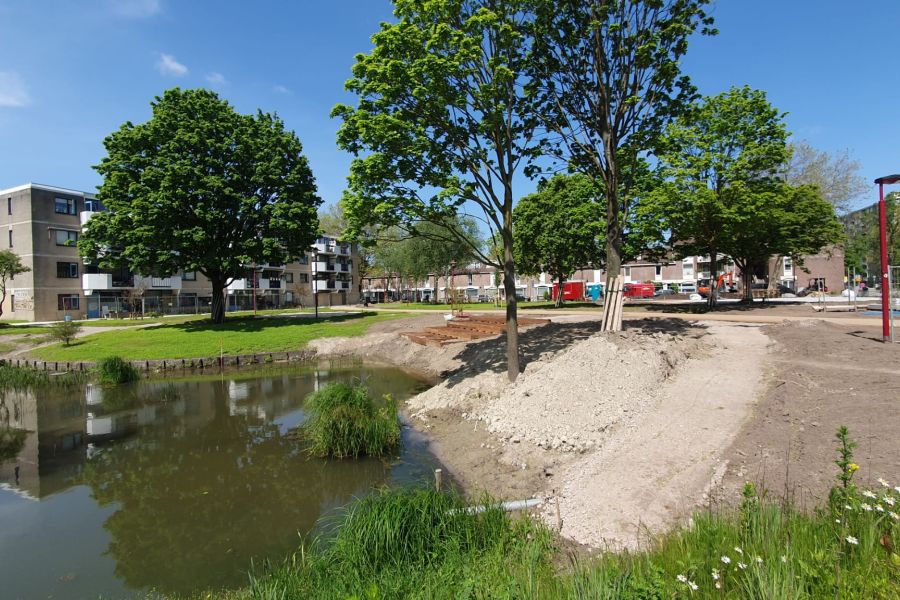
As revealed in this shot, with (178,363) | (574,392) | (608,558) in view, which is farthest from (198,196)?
(608,558)

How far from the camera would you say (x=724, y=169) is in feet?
86.0

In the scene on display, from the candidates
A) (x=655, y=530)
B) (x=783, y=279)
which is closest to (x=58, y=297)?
(x=655, y=530)

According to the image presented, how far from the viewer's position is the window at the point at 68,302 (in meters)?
48.1

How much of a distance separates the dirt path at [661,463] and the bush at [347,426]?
4.24 m

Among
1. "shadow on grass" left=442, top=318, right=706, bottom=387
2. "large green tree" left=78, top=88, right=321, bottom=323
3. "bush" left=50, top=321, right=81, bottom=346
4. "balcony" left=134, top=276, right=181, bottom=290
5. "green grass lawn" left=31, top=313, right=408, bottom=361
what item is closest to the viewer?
"shadow on grass" left=442, top=318, right=706, bottom=387

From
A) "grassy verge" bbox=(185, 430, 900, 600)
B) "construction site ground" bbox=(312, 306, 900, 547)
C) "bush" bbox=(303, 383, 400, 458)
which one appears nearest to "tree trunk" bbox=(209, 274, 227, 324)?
"construction site ground" bbox=(312, 306, 900, 547)

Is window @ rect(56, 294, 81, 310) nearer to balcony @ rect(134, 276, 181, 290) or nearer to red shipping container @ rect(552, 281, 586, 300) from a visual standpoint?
balcony @ rect(134, 276, 181, 290)

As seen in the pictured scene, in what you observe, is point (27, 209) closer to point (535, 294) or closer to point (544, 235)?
point (544, 235)

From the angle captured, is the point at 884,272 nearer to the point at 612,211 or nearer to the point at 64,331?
the point at 612,211

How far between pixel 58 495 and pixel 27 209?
175 feet

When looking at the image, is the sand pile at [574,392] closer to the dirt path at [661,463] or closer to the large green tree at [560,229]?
the dirt path at [661,463]

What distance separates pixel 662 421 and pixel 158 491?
32.0ft

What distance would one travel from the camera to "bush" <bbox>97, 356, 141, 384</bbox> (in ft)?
63.3

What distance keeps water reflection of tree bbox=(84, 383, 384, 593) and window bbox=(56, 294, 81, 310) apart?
48913 millimetres
